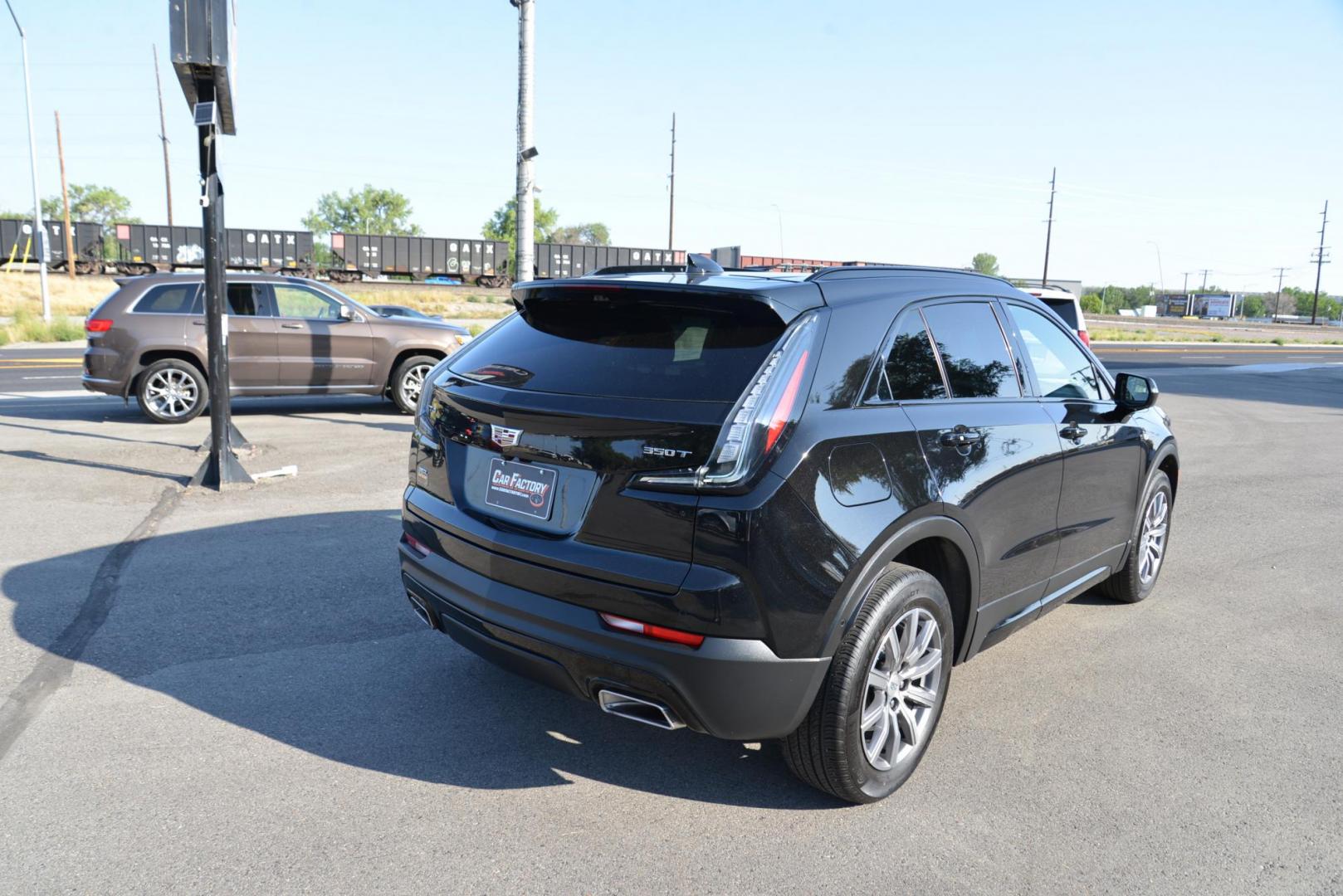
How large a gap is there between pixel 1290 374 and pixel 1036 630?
25.4m

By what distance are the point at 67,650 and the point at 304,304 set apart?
8012mm

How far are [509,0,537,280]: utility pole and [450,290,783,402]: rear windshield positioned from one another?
7.87m

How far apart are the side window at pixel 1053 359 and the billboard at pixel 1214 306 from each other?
5276 inches

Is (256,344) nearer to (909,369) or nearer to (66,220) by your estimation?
(909,369)

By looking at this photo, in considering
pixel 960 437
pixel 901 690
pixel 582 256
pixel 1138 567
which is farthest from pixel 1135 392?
pixel 582 256

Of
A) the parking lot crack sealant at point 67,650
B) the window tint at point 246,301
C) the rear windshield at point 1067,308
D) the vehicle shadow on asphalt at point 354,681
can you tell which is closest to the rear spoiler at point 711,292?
the vehicle shadow on asphalt at point 354,681

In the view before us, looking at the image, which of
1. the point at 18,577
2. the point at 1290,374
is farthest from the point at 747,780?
the point at 1290,374

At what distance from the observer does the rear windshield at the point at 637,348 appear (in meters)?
3.02

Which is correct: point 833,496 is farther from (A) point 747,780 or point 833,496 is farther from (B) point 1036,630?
(B) point 1036,630

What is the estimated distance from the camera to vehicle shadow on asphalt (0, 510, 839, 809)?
3.48 metres

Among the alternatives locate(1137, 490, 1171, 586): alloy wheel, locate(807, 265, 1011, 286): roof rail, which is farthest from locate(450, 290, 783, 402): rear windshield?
locate(1137, 490, 1171, 586): alloy wheel

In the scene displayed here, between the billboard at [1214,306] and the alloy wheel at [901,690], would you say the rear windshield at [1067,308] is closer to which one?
the alloy wheel at [901,690]

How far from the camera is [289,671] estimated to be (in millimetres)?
4211

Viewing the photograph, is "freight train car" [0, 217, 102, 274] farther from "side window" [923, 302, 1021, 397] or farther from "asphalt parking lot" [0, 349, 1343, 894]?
"side window" [923, 302, 1021, 397]
